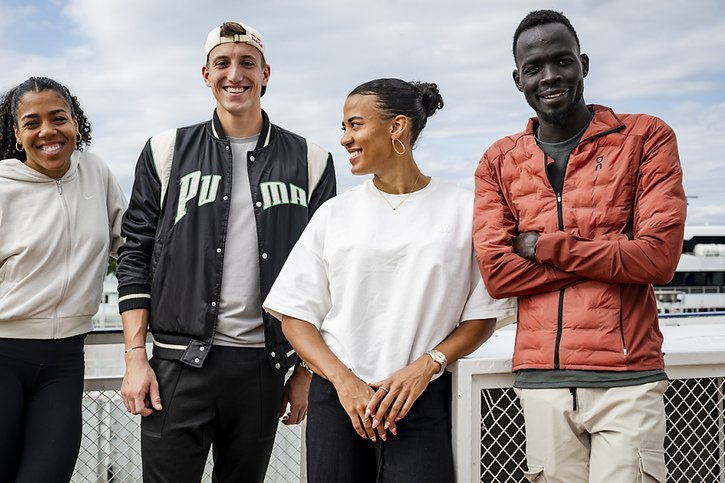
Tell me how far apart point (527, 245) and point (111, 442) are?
2.21 meters

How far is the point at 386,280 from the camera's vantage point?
2373 mm

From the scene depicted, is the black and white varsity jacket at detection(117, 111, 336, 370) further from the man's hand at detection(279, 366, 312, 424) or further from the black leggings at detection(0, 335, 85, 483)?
the black leggings at detection(0, 335, 85, 483)

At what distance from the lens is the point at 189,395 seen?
2.73 meters

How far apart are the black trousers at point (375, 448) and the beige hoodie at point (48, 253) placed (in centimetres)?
106

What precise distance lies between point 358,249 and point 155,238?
0.86 m

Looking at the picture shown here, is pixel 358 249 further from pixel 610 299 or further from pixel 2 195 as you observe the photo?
pixel 2 195

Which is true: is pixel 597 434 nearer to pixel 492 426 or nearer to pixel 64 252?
pixel 492 426

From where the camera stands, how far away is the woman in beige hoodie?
2.74 meters

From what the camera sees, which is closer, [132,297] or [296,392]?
[132,297]

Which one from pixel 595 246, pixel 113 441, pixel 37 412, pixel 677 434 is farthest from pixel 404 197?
pixel 113 441

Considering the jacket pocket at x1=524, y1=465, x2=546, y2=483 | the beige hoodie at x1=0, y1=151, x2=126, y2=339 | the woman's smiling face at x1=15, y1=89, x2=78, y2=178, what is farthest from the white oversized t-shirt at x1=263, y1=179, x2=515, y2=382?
the woman's smiling face at x1=15, y1=89, x2=78, y2=178

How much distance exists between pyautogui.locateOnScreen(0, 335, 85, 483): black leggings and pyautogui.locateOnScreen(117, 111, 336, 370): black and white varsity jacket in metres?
0.35

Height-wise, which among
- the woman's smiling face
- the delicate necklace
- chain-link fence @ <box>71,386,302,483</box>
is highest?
the woman's smiling face

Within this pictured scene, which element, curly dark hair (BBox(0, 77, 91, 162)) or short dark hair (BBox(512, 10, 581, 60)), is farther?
curly dark hair (BBox(0, 77, 91, 162))
